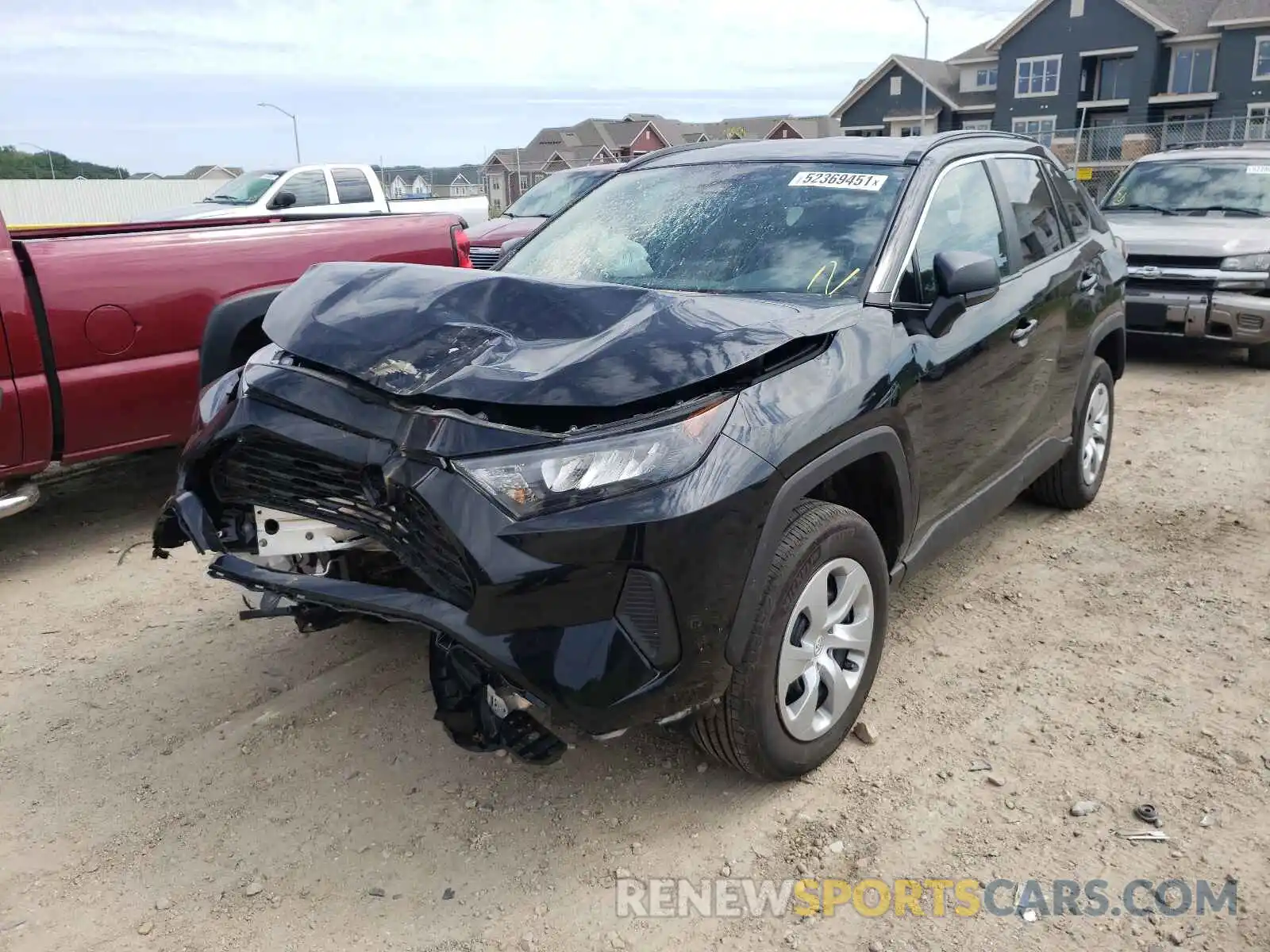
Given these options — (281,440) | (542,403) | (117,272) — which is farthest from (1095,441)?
(117,272)

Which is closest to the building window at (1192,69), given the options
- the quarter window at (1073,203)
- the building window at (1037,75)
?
the building window at (1037,75)

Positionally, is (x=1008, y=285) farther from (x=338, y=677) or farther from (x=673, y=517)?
(x=338, y=677)

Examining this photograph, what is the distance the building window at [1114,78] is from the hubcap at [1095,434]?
158 feet

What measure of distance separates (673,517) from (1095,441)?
3.72 m

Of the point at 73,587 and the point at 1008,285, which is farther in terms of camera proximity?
the point at 73,587

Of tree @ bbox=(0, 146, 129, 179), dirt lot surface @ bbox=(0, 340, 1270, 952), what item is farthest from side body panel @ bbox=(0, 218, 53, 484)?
tree @ bbox=(0, 146, 129, 179)

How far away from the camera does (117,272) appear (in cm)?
472

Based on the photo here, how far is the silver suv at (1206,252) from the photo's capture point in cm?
819

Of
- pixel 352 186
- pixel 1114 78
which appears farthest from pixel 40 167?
pixel 1114 78

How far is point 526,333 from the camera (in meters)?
2.73

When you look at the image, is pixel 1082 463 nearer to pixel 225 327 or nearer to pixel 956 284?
pixel 956 284

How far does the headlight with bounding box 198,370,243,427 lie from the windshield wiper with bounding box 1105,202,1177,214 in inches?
356

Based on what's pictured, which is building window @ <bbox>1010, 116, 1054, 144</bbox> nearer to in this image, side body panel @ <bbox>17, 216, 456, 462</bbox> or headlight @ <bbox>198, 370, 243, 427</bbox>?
side body panel @ <bbox>17, 216, 456, 462</bbox>

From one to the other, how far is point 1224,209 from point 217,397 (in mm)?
9208
